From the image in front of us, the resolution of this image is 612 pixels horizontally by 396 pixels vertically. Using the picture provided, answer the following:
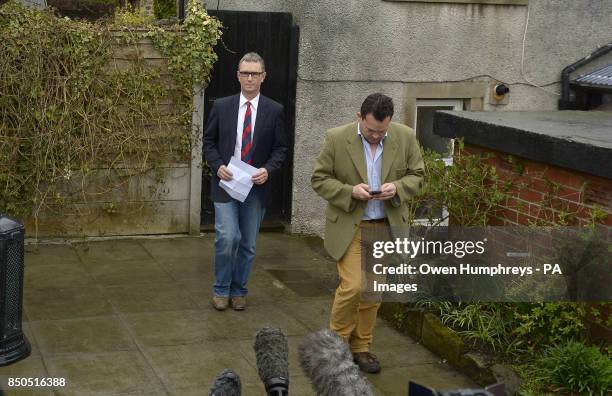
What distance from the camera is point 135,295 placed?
8.04 m

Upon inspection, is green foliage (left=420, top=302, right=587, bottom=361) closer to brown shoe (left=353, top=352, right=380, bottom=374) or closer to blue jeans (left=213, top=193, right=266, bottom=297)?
brown shoe (left=353, top=352, right=380, bottom=374)

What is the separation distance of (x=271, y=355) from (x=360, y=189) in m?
3.61

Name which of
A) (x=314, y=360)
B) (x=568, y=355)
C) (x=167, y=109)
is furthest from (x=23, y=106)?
(x=314, y=360)

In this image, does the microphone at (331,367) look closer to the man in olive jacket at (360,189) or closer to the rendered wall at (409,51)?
the man in olive jacket at (360,189)

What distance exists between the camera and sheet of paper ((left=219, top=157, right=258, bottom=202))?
745 centimetres

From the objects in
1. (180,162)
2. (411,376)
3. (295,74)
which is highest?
(295,74)

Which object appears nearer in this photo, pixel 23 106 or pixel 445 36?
pixel 23 106

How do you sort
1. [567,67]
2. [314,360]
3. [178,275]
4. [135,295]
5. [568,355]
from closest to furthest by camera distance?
[314,360], [568,355], [135,295], [178,275], [567,67]

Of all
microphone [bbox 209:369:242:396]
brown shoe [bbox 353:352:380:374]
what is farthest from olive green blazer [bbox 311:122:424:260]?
microphone [bbox 209:369:242:396]

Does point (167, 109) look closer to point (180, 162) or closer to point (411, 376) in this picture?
point (180, 162)

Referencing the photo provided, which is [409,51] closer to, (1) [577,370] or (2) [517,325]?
(2) [517,325]

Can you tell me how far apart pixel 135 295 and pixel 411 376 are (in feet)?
8.52

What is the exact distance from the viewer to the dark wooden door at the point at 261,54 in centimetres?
995

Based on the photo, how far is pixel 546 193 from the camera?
6863mm
